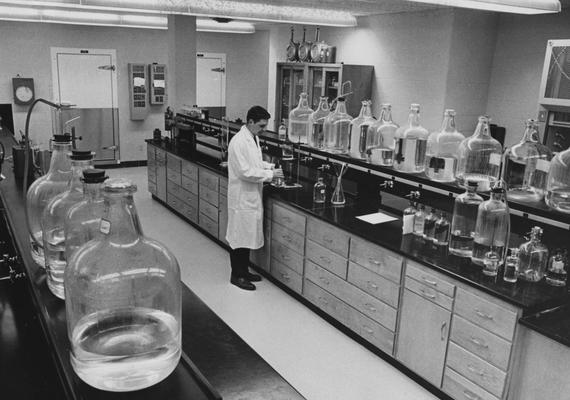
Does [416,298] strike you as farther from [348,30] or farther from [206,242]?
[348,30]

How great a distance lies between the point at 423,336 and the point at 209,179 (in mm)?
3378

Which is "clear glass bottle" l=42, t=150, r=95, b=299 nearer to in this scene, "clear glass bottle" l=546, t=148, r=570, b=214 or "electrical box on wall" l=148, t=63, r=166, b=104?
"clear glass bottle" l=546, t=148, r=570, b=214

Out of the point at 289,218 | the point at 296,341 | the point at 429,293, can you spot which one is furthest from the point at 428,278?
the point at 289,218

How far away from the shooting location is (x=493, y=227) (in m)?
2.97

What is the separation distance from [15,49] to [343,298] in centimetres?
766

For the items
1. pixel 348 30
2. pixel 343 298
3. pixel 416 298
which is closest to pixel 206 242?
pixel 343 298

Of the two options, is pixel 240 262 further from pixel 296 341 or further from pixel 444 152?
pixel 444 152

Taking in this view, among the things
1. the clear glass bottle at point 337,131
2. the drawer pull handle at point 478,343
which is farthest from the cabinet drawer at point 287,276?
the drawer pull handle at point 478,343

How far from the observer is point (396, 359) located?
11.5 ft

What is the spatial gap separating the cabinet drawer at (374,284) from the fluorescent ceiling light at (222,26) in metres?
6.02

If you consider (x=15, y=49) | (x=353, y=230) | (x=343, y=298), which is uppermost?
(x=15, y=49)

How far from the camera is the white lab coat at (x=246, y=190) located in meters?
4.56

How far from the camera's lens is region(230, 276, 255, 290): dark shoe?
15.6 feet

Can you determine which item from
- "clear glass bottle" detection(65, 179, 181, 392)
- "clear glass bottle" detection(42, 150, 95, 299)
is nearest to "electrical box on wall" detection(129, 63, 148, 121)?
"clear glass bottle" detection(42, 150, 95, 299)
